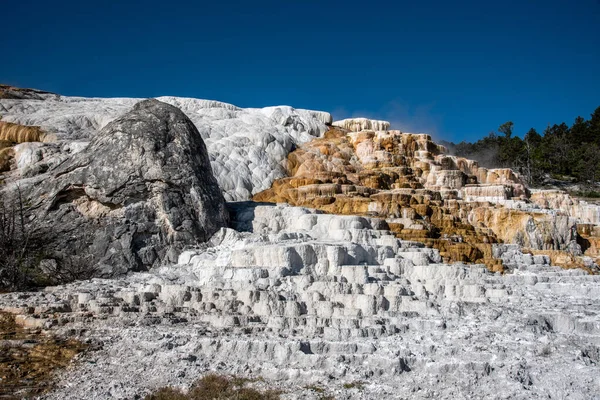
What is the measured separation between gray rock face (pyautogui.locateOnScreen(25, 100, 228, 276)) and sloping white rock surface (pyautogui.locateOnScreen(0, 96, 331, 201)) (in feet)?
16.7

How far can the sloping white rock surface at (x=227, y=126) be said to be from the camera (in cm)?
2188

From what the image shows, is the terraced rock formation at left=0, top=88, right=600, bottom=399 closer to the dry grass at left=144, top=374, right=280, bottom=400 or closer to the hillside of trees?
the dry grass at left=144, top=374, right=280, bottom=400

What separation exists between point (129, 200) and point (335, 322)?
25.9 feet

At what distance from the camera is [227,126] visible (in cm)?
2598

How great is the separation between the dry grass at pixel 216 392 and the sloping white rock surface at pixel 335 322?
0.85 feet

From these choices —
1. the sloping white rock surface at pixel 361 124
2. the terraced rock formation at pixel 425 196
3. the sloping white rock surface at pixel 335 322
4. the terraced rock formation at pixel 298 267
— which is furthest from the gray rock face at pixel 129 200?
the sloping white rock surface at pixel 361 124

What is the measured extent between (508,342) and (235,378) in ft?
14.6

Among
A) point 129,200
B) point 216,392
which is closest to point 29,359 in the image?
point 216,392

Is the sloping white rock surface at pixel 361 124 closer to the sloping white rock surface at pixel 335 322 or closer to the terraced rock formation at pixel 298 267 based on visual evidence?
the terraced rock formation at pixel 298 267

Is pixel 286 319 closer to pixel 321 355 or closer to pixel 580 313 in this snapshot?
pixel 321 355

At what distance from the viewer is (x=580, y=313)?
412 inches

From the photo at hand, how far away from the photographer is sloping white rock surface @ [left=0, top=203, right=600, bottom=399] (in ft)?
25.2

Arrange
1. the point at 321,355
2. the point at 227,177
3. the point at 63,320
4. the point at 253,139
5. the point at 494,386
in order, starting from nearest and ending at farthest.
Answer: the point at 494,386 < the point at 321,355 < the point at 63,320 < the point at 227,177 < the point at 253,139

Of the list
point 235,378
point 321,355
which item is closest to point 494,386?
point 321,355
